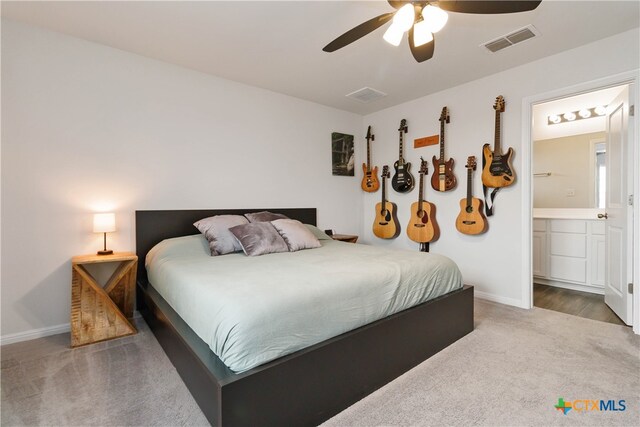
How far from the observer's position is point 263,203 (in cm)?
363

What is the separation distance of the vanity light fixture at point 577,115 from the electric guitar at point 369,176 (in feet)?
7.57

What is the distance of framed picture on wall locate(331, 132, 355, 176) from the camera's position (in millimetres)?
4340

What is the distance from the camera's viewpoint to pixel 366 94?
376 centimetres

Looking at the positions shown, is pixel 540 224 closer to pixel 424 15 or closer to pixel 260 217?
pixel 424 15

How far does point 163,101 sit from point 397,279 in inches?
A: 106

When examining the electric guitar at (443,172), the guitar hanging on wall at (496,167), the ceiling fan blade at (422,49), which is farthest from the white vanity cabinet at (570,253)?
the ceiling fan blade at (422,49)

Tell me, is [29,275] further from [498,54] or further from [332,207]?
[498,54]

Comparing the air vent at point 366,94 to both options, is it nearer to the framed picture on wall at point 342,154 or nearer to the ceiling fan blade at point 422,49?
the framed picture on wall at point 342,154

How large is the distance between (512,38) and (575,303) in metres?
2.69

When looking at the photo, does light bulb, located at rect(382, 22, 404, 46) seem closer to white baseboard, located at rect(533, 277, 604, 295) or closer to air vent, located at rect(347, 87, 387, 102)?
air vent, located at rect(347, 87, 387, 102)

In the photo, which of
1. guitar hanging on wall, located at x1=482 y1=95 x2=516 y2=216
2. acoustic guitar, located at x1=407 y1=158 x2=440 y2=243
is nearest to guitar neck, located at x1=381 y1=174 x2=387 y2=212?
acoustic guitar, located at x1=407 y1=158 x2=440 y2=243

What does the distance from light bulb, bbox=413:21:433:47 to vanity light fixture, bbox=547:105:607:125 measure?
3.12 metres

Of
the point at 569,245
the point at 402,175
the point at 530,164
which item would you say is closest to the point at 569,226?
the point at 569,245

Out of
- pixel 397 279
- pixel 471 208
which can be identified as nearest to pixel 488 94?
pixel 471 208
